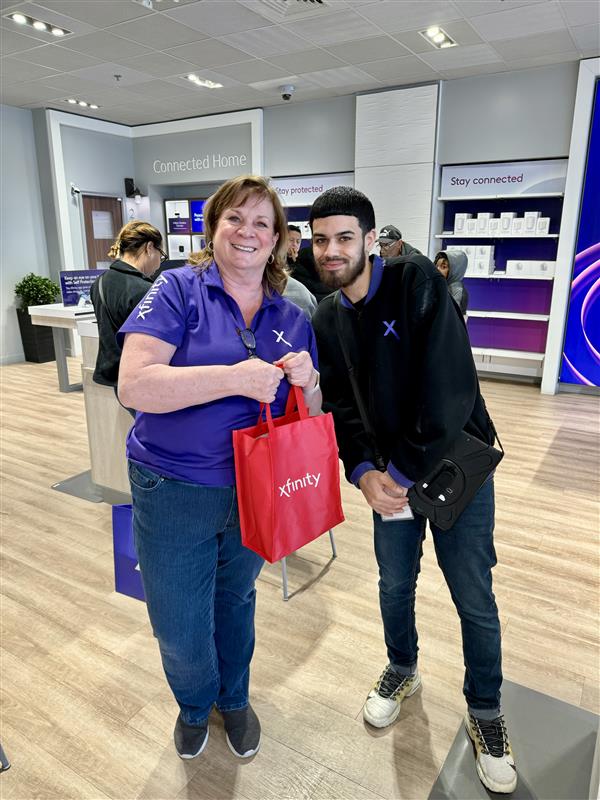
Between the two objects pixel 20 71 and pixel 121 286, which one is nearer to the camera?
pixel 121 286

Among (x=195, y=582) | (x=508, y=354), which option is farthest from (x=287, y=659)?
(x=508, y=354)

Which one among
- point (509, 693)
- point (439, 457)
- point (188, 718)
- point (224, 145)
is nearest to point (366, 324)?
point (439, 457)

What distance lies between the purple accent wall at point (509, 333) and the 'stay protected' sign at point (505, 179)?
1.46 metres

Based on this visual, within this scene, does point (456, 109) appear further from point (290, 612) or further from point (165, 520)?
point (165, 520)

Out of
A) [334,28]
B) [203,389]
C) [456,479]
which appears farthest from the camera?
[334,28]

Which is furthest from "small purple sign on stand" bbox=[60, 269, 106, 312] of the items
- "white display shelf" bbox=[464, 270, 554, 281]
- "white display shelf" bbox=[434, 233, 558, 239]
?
"white display shelf" bbox=[464, 270, 554, 281]

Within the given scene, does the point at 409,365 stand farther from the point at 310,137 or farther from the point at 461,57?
the point at 310,137

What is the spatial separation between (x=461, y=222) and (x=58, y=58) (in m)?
4.56

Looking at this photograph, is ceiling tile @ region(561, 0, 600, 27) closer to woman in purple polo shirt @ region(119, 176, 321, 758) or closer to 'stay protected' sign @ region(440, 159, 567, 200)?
'stay protected' sign @ region(440, 159, 567, 200)

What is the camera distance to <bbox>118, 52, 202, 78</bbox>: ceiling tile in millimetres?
5605

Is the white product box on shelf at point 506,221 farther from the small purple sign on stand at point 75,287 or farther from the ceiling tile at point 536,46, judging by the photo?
the small purple sign on stand at point 75,287

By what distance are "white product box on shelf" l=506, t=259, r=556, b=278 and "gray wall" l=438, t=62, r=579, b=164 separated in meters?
1.10

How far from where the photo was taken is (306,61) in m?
5.66

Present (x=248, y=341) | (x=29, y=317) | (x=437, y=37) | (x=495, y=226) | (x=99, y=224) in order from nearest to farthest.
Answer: (x=248, y=341)
(x=437, y=37)
(x=495, y=226)
(x=29, y=317)
(x=99, y=224)
